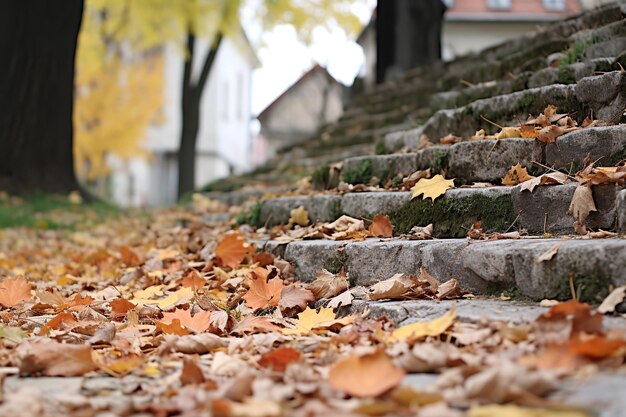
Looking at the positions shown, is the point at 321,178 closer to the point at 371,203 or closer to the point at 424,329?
the point at 371,203

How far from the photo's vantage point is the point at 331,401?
1.51 meters

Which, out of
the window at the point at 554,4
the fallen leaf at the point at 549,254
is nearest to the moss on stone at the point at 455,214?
the fallen leaf at the point at 549,254

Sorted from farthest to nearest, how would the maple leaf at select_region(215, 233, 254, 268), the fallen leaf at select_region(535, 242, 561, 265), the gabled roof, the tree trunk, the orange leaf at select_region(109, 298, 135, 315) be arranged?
the gabled roof → the tree trunk → the maple leaf at select_region(215, 233, 254, 268) → the orange leaf at select_region(109, 298, 135, 315) → the fallen leaf at select_region(535, 242, 561, 265)

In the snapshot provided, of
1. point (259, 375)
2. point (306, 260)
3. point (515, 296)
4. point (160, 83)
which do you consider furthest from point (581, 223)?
point (160, 83)

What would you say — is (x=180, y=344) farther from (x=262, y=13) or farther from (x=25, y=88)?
(x=262, y=13)

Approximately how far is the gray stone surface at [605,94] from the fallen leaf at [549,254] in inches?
52.6

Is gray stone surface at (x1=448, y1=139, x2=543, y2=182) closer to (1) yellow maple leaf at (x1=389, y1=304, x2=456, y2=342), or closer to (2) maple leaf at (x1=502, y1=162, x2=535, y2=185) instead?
(2) maple leaf at (x1=502, y1=162, x2=535, y2=185)

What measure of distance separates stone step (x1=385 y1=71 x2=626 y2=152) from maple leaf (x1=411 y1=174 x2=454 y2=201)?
0.82 m

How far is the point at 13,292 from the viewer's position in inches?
123

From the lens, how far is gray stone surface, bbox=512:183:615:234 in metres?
2.62

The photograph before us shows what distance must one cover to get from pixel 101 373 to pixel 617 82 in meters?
2.74

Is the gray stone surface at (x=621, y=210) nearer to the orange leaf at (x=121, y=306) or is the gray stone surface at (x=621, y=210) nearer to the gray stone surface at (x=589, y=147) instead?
the gray stone surface at (x=589, y=147)

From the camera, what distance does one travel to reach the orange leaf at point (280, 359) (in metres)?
1.87

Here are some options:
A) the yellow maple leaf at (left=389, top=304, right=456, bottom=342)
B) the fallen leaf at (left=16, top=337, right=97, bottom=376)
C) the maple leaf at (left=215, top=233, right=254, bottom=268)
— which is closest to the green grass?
the maple leaf at (left=215, top=233, right=254, bottom=268)
